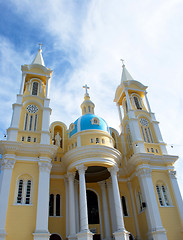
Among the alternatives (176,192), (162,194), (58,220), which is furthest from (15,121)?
(176,192)

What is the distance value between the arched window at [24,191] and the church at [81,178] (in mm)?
80

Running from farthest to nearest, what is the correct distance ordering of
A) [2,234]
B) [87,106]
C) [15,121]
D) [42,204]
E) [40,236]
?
1. [87,106]
2. [15,121]
3. [42,204]
4. [40,236]
5. [2,234]

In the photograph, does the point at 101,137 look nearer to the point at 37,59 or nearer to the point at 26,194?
the point at 26,194

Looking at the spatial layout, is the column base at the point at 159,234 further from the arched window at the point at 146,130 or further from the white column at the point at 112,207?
the arched window at the point at 146,130

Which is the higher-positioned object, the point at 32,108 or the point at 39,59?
the point at 39,59

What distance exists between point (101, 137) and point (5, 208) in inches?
439

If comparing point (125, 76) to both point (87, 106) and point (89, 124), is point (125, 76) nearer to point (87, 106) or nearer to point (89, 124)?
point (87, 106)

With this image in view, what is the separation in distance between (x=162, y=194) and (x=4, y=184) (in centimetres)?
Result: 1468

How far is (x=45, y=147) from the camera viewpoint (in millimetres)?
20969

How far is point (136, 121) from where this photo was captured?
27.1 metres

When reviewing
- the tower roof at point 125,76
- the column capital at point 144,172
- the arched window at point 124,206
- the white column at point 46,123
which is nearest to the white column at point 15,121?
the white column at point 46,123

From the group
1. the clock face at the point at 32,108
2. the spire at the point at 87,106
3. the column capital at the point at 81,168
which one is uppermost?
the spire at the point at 87,106

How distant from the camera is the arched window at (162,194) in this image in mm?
21944

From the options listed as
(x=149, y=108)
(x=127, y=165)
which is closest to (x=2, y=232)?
(x=127, y=165)
